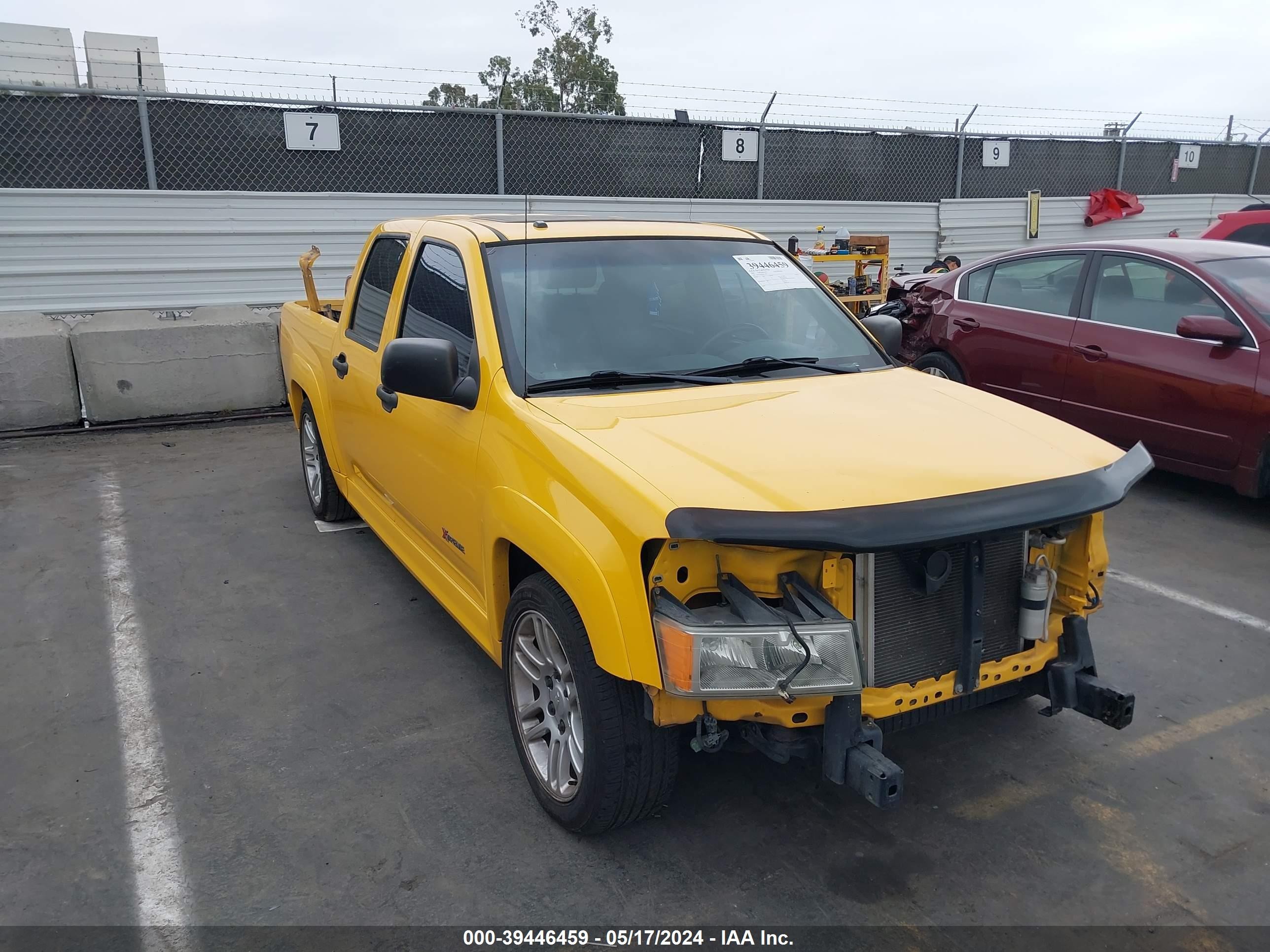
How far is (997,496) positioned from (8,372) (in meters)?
8.38

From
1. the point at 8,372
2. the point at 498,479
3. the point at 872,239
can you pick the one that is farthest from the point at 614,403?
the point at 872,239

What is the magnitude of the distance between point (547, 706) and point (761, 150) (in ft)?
38.2

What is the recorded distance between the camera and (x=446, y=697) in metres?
3.99

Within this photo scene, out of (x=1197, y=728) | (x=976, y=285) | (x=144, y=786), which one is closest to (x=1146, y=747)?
(x=1197, y=728)

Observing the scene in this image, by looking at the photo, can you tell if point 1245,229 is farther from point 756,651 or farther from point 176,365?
point 176,365

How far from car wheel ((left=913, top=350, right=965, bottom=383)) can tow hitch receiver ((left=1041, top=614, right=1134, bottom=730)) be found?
16.1 feet

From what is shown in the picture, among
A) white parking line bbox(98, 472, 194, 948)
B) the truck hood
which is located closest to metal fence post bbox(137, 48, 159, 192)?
white parking line bbox(98, 472, 194, 948)

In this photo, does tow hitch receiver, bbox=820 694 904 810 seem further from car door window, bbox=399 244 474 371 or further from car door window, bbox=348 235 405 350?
car door window, bbox=348 235 405 350

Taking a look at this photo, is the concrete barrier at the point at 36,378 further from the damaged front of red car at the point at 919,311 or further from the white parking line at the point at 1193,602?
the white parking line at the point at 1193,602

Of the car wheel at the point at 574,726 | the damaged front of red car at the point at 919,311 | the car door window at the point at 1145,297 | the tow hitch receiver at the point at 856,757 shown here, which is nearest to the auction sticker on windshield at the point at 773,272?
the car wheel at the point at 574,726

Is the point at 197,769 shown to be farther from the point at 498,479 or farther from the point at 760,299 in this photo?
the point at 760,299

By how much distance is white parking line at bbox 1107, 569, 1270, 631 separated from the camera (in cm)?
462

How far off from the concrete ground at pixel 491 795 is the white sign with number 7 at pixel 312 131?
285 inches

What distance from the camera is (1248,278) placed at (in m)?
6.32
